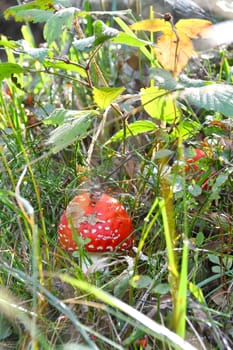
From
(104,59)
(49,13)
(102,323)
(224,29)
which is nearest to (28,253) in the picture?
(102,323)

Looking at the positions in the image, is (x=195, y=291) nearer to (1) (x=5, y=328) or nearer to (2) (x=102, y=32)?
(1) (x=5, y=328)

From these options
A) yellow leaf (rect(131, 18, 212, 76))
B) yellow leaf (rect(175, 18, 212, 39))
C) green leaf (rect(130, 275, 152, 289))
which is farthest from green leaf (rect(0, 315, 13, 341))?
yellow leaf (rect(175, 18, 212, 39))

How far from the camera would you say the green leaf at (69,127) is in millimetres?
1617

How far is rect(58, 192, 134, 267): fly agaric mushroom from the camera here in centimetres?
169

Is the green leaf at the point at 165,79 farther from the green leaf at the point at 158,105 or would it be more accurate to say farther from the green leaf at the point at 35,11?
the green leaf at the point at 35,11

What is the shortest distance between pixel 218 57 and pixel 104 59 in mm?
489

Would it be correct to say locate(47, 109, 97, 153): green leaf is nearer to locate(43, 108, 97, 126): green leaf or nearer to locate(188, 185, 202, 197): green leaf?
locate(43, 108, 97, 126): green leaf

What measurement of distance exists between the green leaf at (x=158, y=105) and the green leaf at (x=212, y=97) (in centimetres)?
12

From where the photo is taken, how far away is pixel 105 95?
164 centimetres

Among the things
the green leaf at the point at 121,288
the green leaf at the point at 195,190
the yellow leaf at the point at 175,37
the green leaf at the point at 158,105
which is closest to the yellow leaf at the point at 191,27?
the yellow leaf at the point at 175,37

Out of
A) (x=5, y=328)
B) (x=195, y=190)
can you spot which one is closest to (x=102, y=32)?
(x=195, y=190)

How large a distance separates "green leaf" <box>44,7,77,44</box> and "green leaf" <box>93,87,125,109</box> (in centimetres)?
17

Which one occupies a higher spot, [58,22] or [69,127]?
[58,22]

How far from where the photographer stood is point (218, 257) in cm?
164
